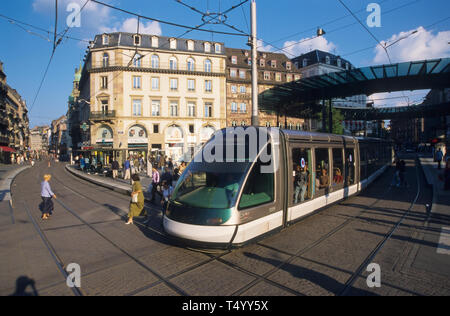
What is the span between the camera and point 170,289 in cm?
427

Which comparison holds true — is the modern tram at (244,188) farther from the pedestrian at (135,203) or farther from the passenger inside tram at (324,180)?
the pedestrian at (135,203)

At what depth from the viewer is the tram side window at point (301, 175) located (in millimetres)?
7324

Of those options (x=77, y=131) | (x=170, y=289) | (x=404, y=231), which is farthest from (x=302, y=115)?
(x=77, y=131)

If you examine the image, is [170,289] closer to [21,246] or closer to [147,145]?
[21,246]

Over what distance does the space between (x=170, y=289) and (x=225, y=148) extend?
328 cm

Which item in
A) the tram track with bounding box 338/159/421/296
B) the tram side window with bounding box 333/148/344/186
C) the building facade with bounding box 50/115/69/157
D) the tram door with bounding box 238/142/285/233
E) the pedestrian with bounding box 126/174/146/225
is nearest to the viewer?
the tram track with bounding box 338/159/421/296

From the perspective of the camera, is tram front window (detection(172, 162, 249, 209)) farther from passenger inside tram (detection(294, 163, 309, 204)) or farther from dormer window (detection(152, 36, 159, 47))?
dormer window (detection(152, 36, 159, 47))

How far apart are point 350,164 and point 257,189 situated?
700 cm

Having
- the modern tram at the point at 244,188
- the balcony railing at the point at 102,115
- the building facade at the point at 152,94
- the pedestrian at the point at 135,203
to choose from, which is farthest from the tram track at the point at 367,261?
the balcony railing at the point at 102,115

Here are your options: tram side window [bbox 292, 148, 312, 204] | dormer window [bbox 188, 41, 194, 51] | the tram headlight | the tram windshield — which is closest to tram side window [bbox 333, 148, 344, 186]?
tram side window [bbox 292, 148, 312, 204]

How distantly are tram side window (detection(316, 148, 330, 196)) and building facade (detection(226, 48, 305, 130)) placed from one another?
32.0 metres

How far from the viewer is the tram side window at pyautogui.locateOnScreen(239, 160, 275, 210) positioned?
18.5 feet

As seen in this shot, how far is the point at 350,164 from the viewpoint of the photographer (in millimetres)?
11383

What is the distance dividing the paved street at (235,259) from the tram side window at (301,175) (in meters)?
0.90
